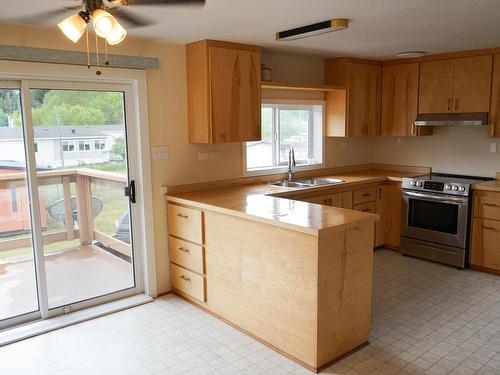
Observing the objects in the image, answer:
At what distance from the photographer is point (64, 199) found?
3441mm

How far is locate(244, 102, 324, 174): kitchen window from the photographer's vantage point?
4609 mm

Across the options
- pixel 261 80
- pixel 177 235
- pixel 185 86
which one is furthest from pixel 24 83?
pixel 261 80

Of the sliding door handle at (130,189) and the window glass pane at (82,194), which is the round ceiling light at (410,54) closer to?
the window glass pane at (82,194)

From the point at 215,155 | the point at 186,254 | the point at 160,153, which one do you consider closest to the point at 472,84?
the point at 215,155

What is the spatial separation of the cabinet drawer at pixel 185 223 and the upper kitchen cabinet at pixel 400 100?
9.20ft

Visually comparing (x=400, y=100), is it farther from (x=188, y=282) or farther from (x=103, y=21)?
(x=103, y=21)

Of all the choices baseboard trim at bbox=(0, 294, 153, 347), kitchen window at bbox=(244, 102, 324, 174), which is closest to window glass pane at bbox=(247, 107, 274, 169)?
kitchen window at bbox=(244, 102, 324, 174)

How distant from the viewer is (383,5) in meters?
2.62

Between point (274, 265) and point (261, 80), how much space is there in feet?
6.48

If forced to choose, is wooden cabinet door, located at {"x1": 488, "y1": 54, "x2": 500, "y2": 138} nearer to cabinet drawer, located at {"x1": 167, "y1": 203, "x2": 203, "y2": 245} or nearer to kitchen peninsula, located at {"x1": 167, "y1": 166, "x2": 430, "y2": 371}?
kitchen peninsula, located at {"x1": 167, "y1": 166, "x2": 430, "y2": 371}

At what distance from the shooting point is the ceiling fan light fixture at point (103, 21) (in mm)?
1788

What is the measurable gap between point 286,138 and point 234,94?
128 cm

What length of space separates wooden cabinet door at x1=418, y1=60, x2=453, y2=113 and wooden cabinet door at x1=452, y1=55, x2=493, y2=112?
0.21 ft

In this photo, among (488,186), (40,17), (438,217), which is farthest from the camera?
(438,217)
